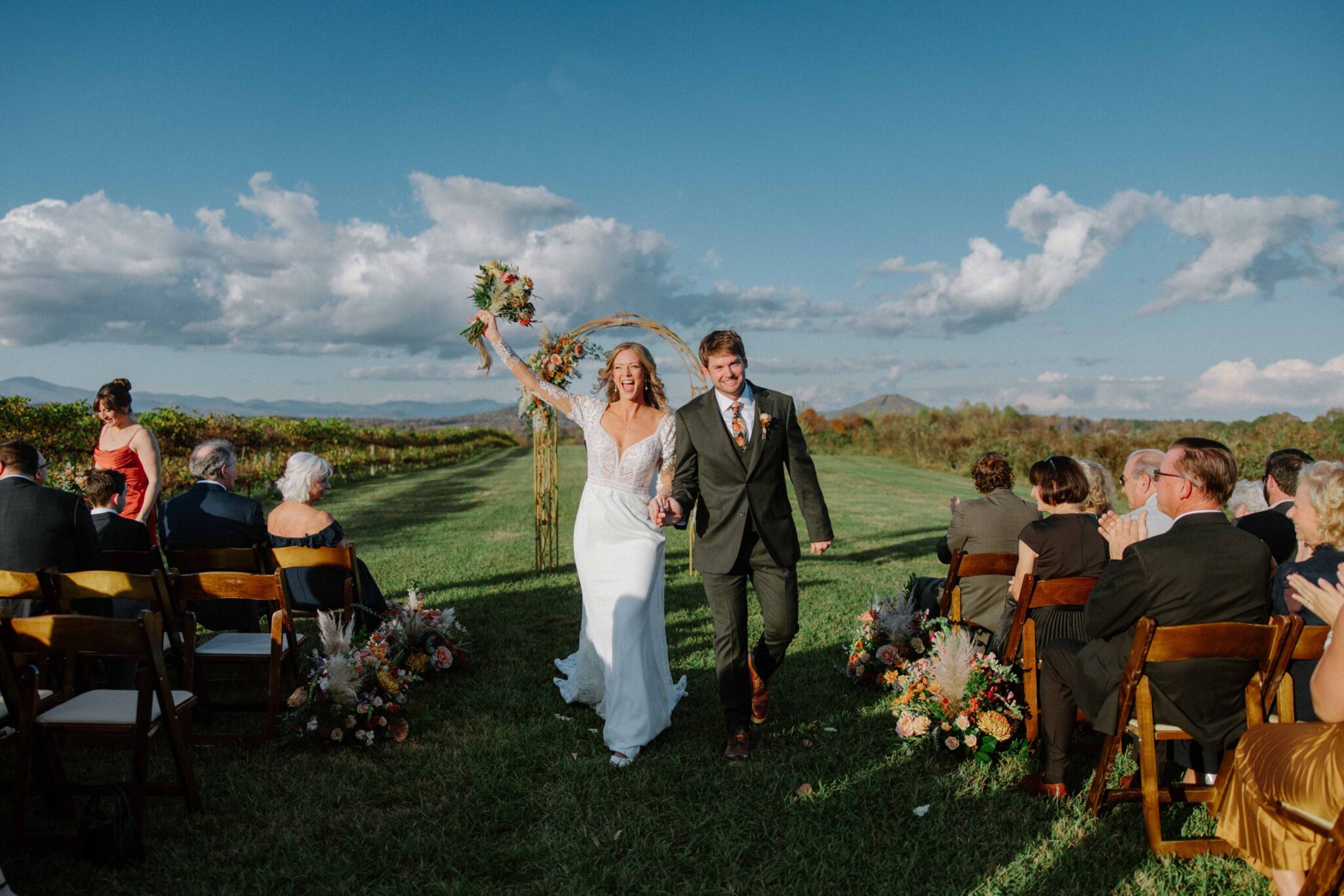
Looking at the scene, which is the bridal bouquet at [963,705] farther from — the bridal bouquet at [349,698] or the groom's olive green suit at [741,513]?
the bridal bouquet at [349,698]

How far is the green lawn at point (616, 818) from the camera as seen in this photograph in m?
3.26

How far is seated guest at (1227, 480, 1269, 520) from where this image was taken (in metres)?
5.54

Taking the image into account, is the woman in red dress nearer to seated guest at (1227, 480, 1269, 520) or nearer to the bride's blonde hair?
the bride's blonde hair

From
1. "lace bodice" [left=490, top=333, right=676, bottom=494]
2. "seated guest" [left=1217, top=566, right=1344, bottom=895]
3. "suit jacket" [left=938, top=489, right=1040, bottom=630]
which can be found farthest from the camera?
"suit jacket" [left=938, top=489, right=1040, bottom=630]

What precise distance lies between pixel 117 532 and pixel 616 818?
405 centimetres

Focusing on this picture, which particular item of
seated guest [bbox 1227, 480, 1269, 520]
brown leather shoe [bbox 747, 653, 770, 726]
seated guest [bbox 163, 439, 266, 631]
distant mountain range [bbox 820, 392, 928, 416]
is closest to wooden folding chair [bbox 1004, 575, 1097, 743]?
brown leather shoe [bbox 747, 653, 770, 726]

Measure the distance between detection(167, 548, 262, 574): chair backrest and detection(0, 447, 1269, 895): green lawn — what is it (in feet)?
3.69

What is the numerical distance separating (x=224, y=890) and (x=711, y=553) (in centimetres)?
273

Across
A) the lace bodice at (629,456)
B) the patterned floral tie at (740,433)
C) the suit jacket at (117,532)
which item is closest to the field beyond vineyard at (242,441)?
the suit jacket at (117,532)

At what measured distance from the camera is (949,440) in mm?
38219

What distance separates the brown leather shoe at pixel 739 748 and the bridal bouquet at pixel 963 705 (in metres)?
0.89

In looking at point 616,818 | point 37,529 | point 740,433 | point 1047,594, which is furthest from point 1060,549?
point 37,529

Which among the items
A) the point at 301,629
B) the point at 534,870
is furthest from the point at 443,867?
the point at 301,629

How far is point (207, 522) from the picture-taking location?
5473 millimetres
